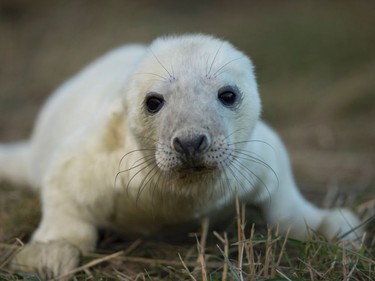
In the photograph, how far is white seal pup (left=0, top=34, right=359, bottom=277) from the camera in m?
3.21

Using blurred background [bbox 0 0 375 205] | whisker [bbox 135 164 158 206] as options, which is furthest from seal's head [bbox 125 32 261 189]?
blurred background [bbox 0 0 375 205]

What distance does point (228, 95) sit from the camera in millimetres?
3414

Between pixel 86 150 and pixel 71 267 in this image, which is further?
pixel 86 150

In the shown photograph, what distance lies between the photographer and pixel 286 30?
30.9ft

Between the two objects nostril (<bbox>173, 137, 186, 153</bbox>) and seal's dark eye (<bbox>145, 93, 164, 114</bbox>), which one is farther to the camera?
seal's dark eye (<bbox>145, 93, 164, 114</bbox>)

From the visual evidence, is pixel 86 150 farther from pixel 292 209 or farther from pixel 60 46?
pixel 60 46

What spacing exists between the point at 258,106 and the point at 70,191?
45.2 inches

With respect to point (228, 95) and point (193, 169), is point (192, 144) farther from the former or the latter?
point (228, 95)

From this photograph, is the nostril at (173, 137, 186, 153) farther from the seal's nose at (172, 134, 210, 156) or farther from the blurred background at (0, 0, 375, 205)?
the blurred background at (0, 0, 375, 205)

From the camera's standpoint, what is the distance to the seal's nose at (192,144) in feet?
9.94

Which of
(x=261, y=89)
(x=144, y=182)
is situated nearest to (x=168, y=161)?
(x=144, y=182)

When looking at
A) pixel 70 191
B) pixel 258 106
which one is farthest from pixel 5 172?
pixel 258 106

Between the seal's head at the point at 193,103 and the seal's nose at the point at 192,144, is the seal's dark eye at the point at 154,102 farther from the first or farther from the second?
the seal's nose at the point at 192,144

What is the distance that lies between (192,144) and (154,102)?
475 mm
